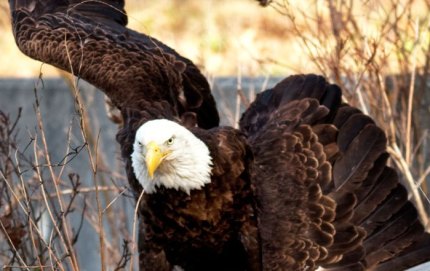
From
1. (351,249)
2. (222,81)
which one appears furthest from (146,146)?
(222,81)

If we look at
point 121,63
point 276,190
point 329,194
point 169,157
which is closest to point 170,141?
point 169,157

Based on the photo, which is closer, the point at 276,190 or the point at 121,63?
the point at 276,190

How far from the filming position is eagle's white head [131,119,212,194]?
516 cm

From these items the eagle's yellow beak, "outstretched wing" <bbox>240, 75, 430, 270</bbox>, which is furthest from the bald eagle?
the eagle's yellow beak

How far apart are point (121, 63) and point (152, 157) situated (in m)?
1.54

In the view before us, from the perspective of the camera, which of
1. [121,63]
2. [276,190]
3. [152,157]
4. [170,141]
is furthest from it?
[121,63]

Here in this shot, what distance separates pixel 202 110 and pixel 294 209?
1091mm

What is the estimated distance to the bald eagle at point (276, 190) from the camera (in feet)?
18.1

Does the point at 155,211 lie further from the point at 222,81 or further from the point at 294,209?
the point at 222,81

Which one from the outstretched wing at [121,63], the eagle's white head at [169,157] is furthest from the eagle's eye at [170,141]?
the outstretched wing at [121,63]

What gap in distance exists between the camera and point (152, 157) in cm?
509

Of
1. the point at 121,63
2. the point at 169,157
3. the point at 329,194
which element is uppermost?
the point at 121,63

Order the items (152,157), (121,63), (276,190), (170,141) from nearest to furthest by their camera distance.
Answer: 1. (152,157)
2. (170,141)
3. (276,190)
4. (121,63)

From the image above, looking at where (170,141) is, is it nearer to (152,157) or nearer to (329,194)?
(152,157)
